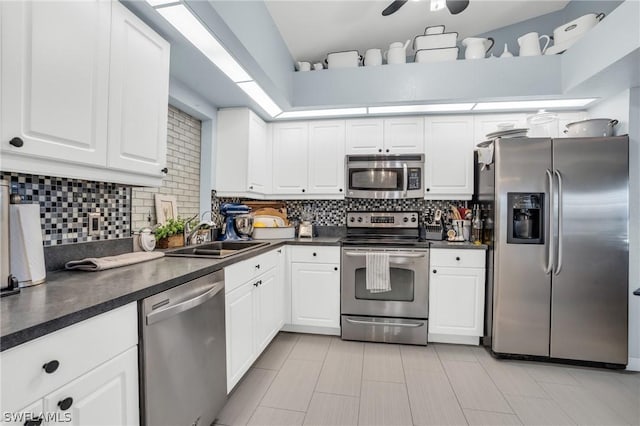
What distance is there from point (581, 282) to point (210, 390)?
2.73 m

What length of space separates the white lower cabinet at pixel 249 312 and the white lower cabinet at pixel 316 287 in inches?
9.8

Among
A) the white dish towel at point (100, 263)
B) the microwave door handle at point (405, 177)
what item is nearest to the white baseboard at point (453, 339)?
the microwave door handle at point (405, 177)

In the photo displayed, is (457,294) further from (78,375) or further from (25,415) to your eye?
(25,415)

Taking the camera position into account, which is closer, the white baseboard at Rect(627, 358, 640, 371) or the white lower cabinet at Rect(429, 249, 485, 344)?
the white baseboard at Rect(627, 358, 640, 371)

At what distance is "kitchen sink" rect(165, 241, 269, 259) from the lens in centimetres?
184

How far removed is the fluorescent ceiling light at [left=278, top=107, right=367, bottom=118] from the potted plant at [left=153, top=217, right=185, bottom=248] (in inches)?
62.1

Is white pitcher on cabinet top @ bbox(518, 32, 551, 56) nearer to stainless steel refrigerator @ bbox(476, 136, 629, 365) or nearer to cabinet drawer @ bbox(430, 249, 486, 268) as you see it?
stainless steel refrigerator @ bbox(476, 136, 629, 365)

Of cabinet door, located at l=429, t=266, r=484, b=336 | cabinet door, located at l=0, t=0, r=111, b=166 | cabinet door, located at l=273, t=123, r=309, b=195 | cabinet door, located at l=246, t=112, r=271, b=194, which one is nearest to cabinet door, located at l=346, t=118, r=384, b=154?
cabinet door, located at l=273, t=123, r=309, b=195

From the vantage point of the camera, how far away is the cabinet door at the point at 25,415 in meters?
0.67

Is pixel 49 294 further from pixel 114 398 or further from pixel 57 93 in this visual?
pixel 57 93

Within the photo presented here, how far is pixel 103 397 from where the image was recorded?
3.02 feet

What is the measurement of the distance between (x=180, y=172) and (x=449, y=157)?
2526 millimetres

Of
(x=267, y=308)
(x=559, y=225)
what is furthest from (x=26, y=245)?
(x=559, y=225)

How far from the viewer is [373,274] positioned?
8.62 feet
